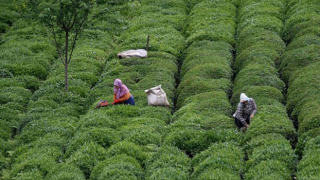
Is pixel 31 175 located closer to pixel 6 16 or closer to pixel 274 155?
pixel 274 155

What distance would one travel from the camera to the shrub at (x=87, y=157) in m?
23.8

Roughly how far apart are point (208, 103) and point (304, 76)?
21.5 ft

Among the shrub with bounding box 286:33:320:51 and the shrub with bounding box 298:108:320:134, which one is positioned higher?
the shrub with bounding box 298:108:320:134

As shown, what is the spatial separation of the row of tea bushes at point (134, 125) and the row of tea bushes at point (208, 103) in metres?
0.77

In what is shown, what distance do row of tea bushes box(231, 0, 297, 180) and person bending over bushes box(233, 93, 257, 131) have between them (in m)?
0.57

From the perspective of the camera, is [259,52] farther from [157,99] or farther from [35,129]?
[35,129]

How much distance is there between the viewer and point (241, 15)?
5131 cm

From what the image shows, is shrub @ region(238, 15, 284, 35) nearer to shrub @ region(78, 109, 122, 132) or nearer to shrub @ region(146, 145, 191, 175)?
shrub @ region(78, 109, 122, 132)

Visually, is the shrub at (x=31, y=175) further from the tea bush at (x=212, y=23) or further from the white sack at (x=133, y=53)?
the tea bush at (x=212, y=23)

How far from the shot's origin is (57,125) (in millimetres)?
29375

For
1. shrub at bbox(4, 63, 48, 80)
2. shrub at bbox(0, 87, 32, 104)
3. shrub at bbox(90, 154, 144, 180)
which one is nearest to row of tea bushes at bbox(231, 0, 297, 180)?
shrub at bbox(90, 154, 144, 180)

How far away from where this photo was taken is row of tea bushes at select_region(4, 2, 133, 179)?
23802mm

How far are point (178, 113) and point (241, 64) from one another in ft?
32.1

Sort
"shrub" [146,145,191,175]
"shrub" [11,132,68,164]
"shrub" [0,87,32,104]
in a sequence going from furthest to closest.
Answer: "shrub" [0,87,32,104] < "shrub" [11,132,68,164] < "shrub" [146,145,191,175]
